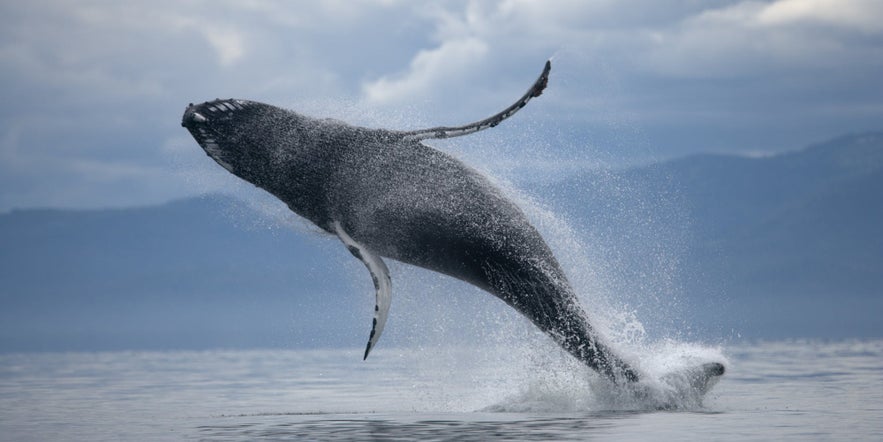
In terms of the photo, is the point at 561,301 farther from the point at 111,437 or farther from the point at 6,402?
the point at 6,402

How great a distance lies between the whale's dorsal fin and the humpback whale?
0.02 metres

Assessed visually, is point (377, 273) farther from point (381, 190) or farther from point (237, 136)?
point (237, 136)

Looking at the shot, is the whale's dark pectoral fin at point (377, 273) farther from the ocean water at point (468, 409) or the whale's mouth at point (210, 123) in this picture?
the whale's mouth at point (210, 123)

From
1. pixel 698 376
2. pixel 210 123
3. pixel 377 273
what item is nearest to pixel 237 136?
pixel 210 123

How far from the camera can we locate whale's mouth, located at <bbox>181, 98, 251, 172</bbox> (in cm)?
1808

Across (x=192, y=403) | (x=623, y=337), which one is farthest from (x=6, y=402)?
(x=623, y=337)

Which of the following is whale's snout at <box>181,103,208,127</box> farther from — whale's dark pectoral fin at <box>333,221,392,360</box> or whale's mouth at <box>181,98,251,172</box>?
whale's dark pectoral fin at <box>333,221,392,360</box>

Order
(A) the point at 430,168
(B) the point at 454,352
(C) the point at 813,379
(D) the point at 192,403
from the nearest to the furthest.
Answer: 1. (A) the point at 430,168
2. (B) the point at 454,352
3. (D) the point at 192,403
4. (C) the point at 813,379

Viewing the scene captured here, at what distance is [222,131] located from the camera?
59.7ft

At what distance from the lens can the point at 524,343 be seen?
20.3 meters

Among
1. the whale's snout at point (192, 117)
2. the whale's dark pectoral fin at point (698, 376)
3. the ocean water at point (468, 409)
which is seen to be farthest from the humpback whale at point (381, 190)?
the whale's dark pectoral fin at point (698, 376)

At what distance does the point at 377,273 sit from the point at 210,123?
11.6 ft

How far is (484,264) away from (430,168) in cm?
179

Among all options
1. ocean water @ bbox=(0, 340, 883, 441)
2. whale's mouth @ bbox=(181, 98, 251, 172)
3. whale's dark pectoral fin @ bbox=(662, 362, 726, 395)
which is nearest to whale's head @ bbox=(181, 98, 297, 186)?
whale's mouth @ bbox=(181, 98, 251, 172)
